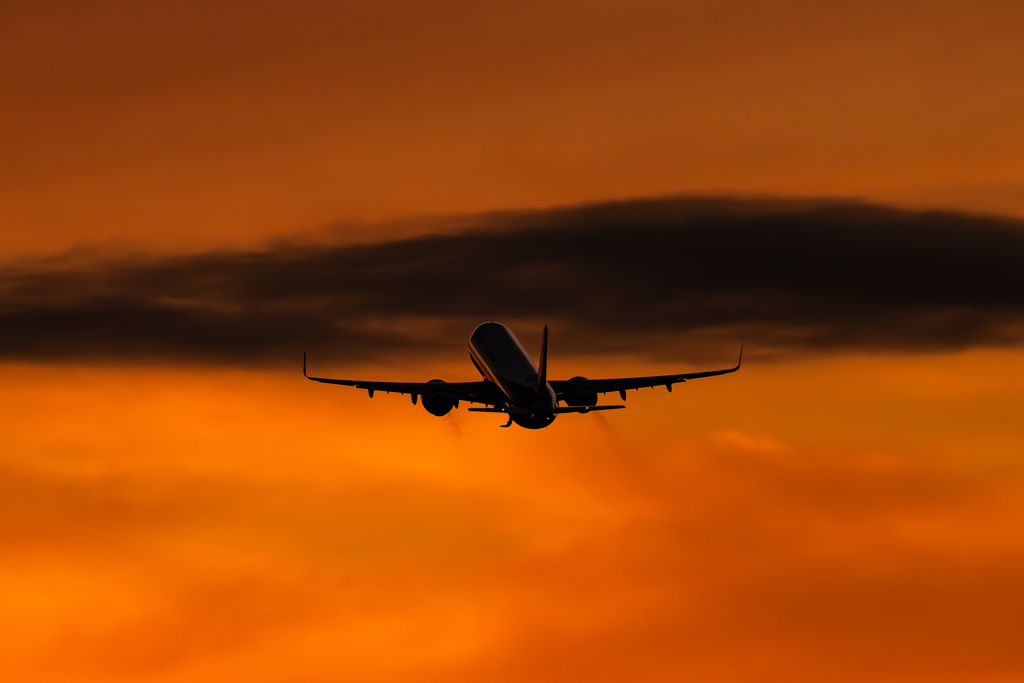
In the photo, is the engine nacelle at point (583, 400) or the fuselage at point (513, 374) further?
the engine nacelle at point (583, 400)

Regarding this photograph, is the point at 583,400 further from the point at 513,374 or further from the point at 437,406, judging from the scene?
the point at 437,406

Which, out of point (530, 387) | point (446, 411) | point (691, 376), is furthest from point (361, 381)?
point (691, 376)

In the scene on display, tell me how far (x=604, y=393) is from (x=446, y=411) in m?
17.1

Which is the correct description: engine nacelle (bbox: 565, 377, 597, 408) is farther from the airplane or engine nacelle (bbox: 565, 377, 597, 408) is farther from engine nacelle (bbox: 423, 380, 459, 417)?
engine nacelle (bbox: 423, 380, 459, 417)

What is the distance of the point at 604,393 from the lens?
5551 inches

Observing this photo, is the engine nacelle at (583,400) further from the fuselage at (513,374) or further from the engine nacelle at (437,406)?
the engine nacelle at (437,406)

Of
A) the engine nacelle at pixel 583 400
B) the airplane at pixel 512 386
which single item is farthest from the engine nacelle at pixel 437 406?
the engine nacelle at pixel 583 400

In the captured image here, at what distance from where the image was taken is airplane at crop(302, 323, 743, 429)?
12800 centimetres

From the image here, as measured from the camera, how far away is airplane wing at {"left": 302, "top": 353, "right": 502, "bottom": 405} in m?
140

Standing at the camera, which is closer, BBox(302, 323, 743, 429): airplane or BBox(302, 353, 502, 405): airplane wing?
BBox(302, 323, 743, 429): airplane

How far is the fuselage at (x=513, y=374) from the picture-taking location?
5020 inches

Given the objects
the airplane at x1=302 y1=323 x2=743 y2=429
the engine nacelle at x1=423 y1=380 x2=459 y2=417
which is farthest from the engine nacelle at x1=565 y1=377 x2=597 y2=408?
the engine nacelle at x1=423 y1=380 x2=459 y2=417

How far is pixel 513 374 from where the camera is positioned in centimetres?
13700

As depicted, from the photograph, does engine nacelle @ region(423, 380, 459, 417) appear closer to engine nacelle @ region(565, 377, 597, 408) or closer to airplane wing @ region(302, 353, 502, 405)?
airplane wing @ region(302, 353, 502, 405)
